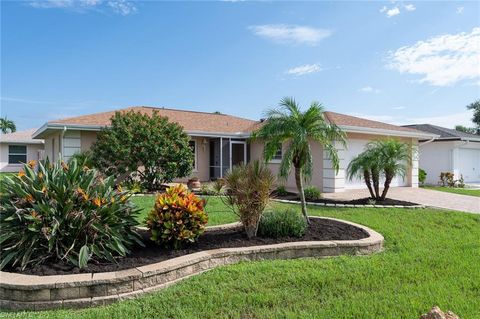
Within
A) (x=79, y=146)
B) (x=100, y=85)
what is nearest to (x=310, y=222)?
(x=79, y=146)

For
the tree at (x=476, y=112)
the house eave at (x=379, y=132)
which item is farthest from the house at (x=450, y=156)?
the tree at (x=476, y=112)

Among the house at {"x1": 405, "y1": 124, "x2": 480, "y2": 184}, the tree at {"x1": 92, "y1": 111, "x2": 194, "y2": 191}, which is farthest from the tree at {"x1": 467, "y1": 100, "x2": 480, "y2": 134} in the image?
the tree at {"x1": 92, "y1": 111, "x2": 194, "y2": 191}

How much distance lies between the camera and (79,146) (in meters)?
15.0

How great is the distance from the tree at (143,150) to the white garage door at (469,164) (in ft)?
61.8

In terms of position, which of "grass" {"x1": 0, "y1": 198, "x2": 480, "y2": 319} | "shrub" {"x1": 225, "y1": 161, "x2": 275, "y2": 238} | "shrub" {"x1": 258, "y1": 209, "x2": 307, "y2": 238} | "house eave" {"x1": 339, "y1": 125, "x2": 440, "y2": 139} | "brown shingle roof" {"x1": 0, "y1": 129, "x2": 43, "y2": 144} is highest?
"brown shingle roof" {"x1": 0, "y1": 129, "x2": 43, "y2": 144}

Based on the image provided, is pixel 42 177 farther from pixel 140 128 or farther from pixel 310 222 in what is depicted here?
pixel 140 128

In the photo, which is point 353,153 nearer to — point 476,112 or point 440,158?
point 440,158

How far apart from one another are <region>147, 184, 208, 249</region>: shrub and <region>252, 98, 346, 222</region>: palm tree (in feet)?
8.94

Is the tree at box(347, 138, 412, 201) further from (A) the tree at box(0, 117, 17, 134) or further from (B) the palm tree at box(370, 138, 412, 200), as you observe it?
(A) the tree at box(0, 117, 17, 134)

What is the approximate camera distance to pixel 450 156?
21.4 meters

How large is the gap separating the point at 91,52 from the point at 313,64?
8.40 metres

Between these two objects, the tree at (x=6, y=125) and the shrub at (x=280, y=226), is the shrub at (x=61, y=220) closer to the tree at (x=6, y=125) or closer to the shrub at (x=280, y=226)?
the shrub at (x=280, y=226)

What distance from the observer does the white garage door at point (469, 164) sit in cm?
2252

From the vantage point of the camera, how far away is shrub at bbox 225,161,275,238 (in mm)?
5406
